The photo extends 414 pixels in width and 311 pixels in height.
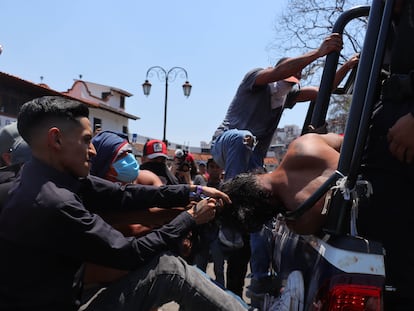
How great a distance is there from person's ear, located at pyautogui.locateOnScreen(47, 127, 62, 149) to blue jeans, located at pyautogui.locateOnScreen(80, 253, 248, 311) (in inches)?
28.5

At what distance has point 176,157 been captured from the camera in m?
6.75

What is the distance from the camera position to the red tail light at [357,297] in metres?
1.55

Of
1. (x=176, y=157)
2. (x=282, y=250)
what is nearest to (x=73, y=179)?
(x=282, y=250)

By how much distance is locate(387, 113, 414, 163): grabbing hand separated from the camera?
71.4 inches

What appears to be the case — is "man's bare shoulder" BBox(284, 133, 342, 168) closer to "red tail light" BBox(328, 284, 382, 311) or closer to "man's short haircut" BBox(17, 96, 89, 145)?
"red tail light" BBox(328, 284, 382, 311)

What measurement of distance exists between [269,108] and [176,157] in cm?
301

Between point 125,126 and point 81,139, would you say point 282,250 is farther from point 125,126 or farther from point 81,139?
point 125,126

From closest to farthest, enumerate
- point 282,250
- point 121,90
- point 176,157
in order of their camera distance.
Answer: point 282,250
point 176,157
point 121,90

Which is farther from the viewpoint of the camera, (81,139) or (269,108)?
(269,108)

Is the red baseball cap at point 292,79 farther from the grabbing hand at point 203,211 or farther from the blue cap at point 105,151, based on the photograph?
the grabbing hand at point 203,211

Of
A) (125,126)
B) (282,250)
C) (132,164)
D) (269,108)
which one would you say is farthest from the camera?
(125,126)

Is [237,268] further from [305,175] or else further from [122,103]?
[122,103]

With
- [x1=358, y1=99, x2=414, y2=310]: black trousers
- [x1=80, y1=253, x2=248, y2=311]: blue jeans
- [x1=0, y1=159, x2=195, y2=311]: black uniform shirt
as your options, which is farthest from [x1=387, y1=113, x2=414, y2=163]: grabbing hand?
[x1=0, y1=159, x2=195, y2=311]: black uniform shirt

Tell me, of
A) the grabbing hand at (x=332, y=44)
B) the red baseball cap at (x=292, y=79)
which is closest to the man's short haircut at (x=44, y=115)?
the grabbing hand at (x=332, y=44)
